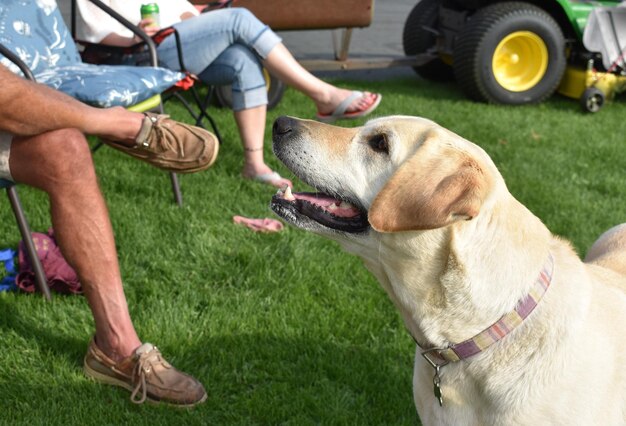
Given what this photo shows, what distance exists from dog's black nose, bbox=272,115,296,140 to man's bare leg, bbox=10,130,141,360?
78 centimetres

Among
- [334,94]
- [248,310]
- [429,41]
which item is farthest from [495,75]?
[248,310]

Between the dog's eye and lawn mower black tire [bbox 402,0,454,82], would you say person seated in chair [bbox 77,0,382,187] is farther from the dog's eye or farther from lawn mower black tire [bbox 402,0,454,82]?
lawn mower black tire [bbox 402,0,454,82]

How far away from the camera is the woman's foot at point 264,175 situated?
4664 millimetres

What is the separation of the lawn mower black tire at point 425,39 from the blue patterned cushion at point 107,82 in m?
4.48

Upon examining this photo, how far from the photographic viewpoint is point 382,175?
2.17 meters

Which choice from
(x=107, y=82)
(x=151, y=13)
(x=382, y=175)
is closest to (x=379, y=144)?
(x=382, y=175)

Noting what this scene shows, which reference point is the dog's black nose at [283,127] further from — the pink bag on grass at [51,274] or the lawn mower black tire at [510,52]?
the lawn mower black tire at [510,52]

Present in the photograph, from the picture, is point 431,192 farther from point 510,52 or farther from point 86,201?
point 510,52

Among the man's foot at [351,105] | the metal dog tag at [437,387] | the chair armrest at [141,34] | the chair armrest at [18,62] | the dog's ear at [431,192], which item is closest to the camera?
the dog's ear at [431,192]

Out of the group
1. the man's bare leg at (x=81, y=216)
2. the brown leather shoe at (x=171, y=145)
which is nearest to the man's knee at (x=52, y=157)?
the man's bare leg at (x=81, y=216)

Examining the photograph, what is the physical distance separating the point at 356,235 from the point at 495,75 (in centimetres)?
517

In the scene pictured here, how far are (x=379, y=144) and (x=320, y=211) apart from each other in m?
0.26

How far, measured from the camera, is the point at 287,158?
2.29 meters

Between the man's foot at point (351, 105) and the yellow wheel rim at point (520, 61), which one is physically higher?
the man's foot at point (351, 105)
